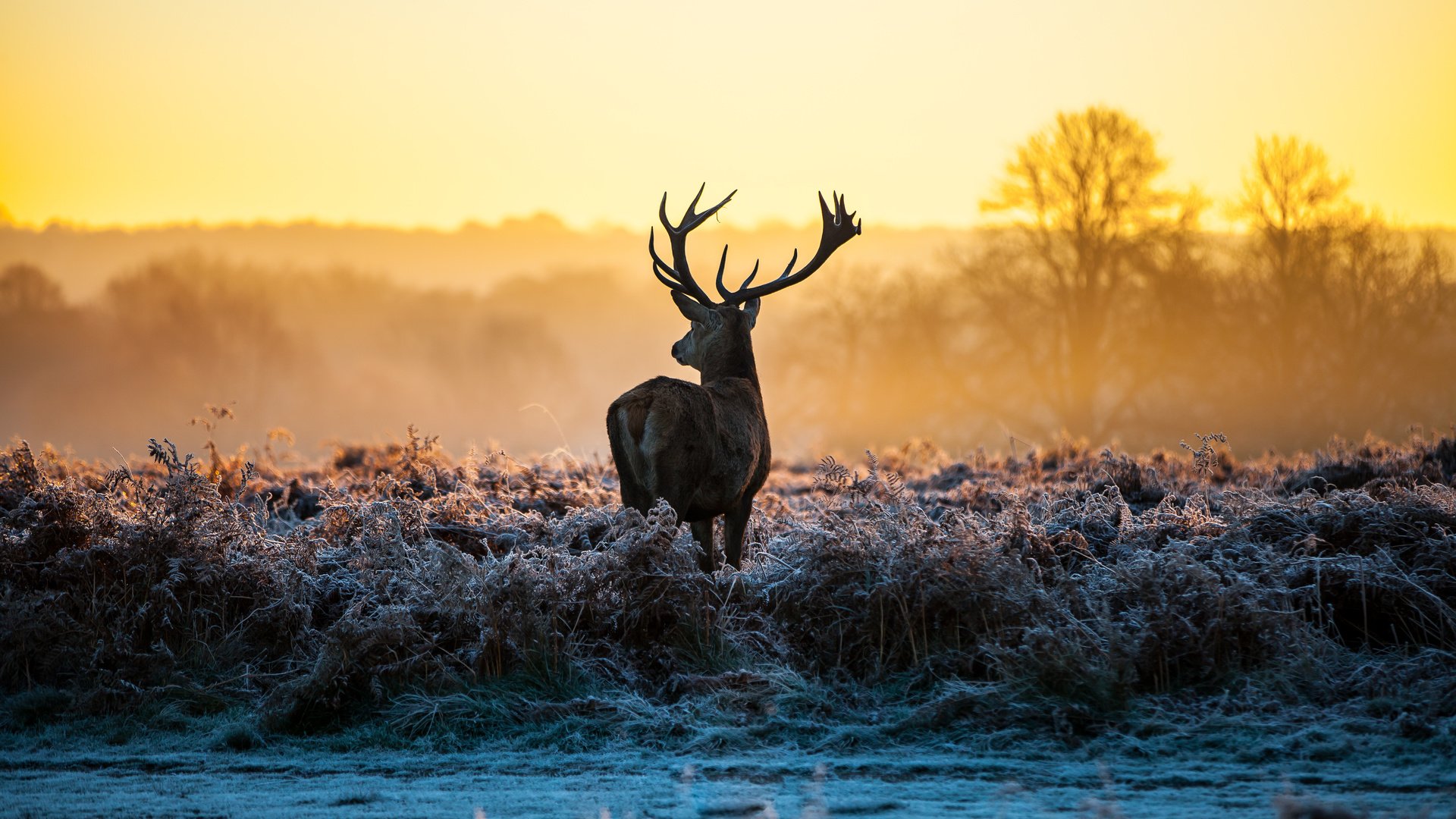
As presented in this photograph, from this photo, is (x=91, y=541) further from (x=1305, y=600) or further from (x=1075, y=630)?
(x=1305, y=600)

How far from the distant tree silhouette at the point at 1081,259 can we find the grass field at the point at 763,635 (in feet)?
103

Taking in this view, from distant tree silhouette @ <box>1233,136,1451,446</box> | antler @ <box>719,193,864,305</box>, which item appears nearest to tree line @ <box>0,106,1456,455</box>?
distant tree silhouette @ <box>1233,136,1451,446</box>

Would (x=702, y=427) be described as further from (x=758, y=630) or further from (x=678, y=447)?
(x=758, y=630)

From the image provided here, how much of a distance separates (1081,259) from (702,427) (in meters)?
33.7

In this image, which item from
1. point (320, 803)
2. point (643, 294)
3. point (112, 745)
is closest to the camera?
Result: point (320, 803)

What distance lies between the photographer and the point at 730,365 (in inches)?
425

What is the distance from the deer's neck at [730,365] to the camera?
10.8 m

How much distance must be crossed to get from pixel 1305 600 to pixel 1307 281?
35507 millimetres

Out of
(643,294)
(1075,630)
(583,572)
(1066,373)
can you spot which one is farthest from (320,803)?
(643,294)

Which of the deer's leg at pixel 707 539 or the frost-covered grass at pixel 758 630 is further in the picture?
the deer's leg at pixel 707 539

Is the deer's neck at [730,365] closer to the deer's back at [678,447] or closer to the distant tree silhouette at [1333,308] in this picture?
the deer's back at [678,447]

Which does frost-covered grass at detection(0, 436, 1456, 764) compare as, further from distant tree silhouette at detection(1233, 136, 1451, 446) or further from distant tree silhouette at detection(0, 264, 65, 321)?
distant tree silhouette at detection(0, 264, 65, 321)

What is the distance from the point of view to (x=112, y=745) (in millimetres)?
7234

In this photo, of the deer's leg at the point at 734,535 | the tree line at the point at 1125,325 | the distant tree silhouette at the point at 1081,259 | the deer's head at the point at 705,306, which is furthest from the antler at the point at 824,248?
the distant tree silhouette at the point at 1081,259
